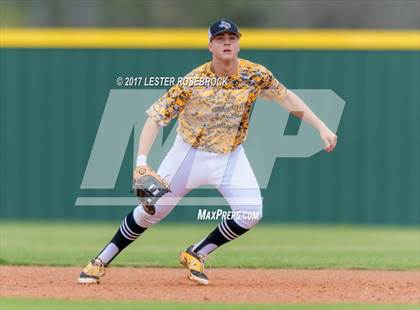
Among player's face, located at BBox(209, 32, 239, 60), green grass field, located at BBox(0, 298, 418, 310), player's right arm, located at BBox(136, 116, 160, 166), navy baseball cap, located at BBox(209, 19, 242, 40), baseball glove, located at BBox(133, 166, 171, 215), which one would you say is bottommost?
→ green grass field, located at BBox(0, 298, 418, 310)

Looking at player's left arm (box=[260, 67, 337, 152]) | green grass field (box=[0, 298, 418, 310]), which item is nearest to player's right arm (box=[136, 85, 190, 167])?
player's left arm (box=[260, 67, 337, 152])

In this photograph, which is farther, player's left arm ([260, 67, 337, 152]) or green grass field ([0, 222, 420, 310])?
player's left arm ([260, 67, 337, 152])

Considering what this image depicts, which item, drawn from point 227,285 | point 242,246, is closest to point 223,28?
point 227,285

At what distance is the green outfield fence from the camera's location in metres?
13.1

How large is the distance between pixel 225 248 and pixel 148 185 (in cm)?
410

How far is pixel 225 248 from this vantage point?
416 inches

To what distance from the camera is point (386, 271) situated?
8.24 m

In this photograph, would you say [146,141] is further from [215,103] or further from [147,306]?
[147,306]

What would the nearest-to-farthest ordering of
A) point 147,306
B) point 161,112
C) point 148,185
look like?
point 147,306 < point 148,185 < point 161,112

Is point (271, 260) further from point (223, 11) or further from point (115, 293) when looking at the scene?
point (223, 11)

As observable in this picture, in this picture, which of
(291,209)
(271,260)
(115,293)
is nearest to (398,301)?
(115,293)

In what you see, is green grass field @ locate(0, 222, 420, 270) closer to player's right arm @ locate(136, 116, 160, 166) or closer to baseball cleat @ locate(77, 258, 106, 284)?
baseball cleat @ locate(77, 258, 106, 284)

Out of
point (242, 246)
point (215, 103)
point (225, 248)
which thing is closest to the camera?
point (215, 103)

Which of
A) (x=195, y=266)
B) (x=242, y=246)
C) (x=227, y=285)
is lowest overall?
(x=227, y=285)
